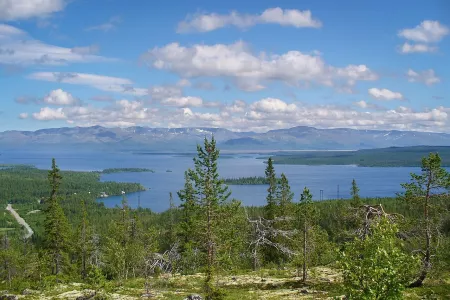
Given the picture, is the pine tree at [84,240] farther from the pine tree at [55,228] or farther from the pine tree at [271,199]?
the pine tree at [271,199]

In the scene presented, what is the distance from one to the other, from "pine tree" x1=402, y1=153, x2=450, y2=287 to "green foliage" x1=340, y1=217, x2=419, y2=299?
42.3 ft

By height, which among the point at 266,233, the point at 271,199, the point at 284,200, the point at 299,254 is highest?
the point at 271,199

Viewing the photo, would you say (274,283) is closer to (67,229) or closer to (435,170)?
(435,170)

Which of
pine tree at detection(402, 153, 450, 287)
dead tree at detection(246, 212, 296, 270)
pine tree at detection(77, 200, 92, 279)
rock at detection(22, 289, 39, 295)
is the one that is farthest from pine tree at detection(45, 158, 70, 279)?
pine tree at detection(402, 153, 450, 287)

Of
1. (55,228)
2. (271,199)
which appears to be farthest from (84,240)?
(271,199)

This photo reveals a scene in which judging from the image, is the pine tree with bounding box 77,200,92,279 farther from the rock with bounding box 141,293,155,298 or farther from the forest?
the rock with bounding box 141,293,155,298

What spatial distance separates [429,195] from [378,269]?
15.8 meters

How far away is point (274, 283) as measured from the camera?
120 feet

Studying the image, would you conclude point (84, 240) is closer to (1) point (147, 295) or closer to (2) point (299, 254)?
(1) point (147, 295)

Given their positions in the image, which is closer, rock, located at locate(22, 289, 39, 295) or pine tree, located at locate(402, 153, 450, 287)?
pine tree, located at locate(402, 153, 450, 287)

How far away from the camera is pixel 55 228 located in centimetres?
5306

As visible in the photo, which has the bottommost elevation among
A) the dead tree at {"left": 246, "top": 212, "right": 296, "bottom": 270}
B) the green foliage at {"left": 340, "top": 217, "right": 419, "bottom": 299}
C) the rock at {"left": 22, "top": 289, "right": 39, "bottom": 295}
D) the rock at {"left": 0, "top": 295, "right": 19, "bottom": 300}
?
the rock at {"left": 22, "top": 289, "right": 39, "bottom": 295}

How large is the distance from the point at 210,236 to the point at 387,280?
1899 cm

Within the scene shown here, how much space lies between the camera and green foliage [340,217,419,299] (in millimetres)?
13898
